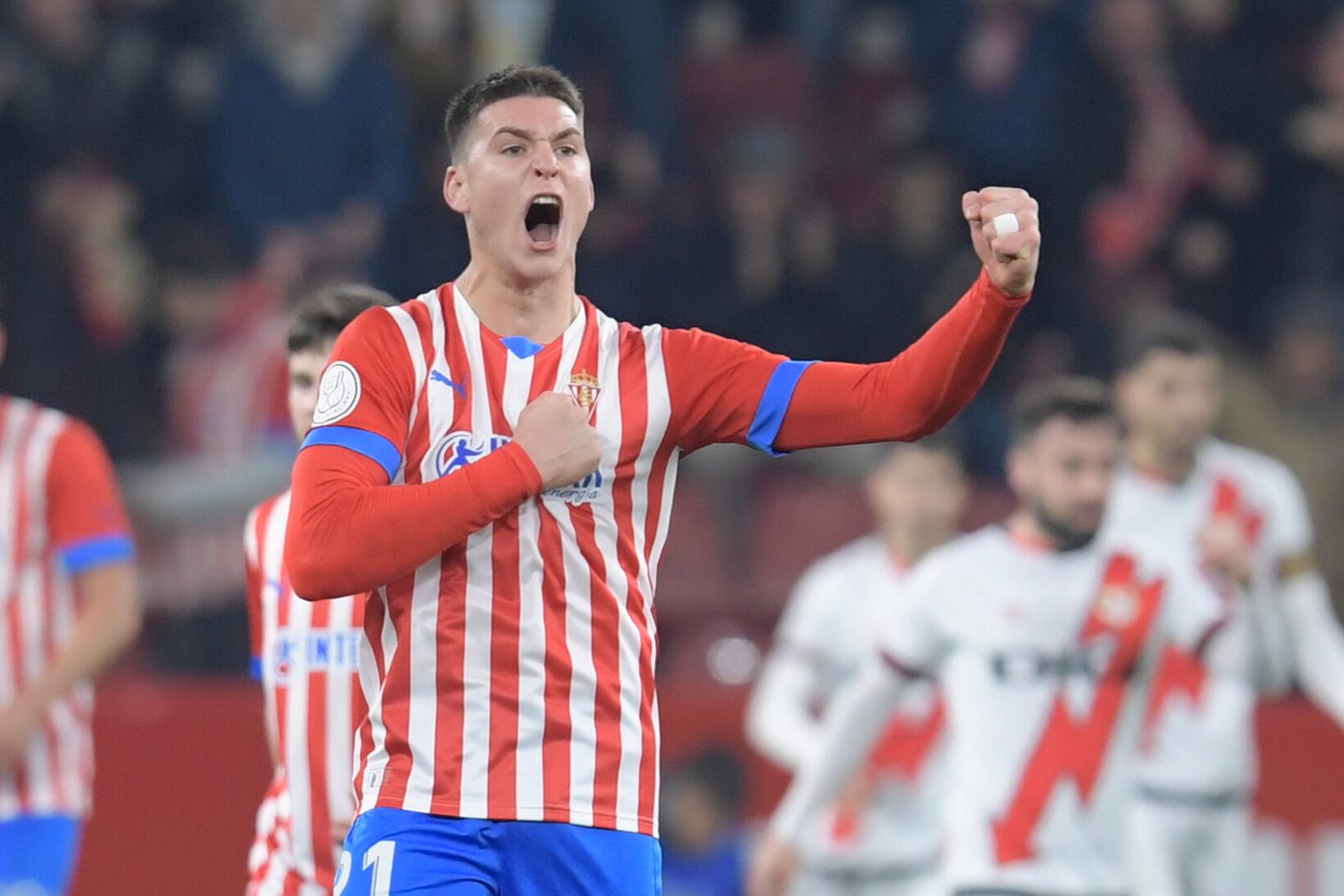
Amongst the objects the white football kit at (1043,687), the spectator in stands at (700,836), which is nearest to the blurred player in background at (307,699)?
the white football kit at (1043,687)

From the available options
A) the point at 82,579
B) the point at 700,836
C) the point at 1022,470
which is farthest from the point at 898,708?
the point at 82,579

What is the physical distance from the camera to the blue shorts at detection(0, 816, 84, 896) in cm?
570

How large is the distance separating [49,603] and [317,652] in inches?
55.7

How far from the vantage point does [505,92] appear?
3836mm

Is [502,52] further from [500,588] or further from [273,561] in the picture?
[500,588]

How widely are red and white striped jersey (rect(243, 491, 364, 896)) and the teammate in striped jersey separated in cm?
96

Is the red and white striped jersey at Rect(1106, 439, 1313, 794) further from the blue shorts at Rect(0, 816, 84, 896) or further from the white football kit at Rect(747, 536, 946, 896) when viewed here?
the blue shorts at Rect(0, 816, 84, 896)

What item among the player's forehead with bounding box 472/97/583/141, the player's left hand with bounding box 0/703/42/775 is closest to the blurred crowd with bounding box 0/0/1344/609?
the player's left hand with bounding box 0/703/42/775

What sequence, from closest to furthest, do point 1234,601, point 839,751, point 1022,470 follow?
point 1022,470
point 839,751
point 1234,601

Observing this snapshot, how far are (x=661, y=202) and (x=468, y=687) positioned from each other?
301 inches

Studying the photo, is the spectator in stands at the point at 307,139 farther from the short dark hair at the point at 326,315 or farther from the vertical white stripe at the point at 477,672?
the vertical white stripe at the point at 477,672

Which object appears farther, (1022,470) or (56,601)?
(1022,470)

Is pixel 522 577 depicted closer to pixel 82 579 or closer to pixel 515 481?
pixel 515 481

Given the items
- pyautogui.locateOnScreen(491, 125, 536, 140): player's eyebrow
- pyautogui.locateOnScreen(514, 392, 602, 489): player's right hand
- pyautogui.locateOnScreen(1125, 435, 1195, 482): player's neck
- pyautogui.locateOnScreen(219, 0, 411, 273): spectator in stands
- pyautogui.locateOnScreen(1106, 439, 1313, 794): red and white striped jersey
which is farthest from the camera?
pyautogui.locateOnScreen(219, 0, 411, 273): spectator in stands
